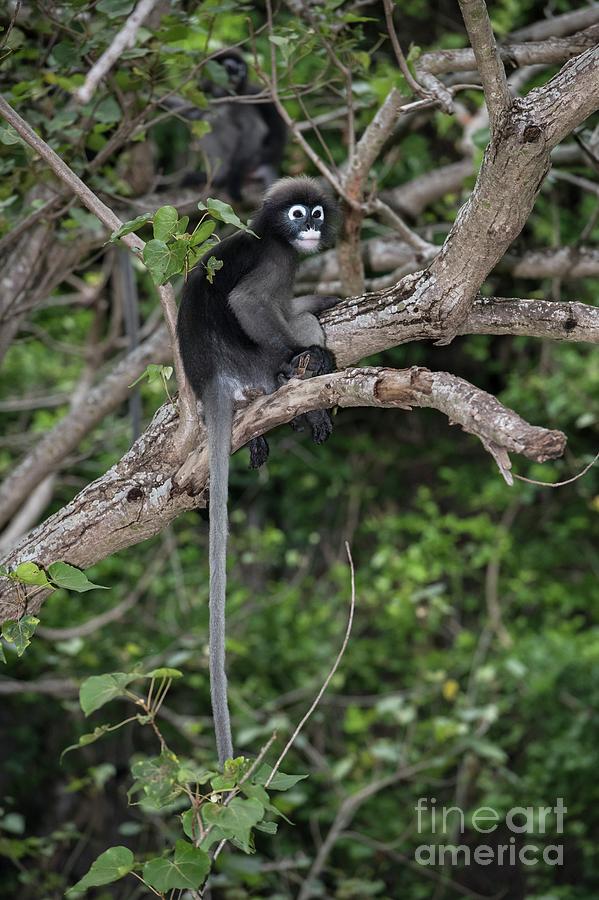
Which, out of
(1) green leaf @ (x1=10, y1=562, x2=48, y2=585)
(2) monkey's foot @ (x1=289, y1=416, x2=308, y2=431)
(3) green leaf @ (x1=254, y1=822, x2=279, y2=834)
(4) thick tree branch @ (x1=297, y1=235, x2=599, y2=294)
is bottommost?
(4) thick tree branch @ (x1=297, y1=235, x2=599, y2=294)

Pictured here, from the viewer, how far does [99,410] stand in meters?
4.05

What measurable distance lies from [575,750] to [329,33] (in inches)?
154

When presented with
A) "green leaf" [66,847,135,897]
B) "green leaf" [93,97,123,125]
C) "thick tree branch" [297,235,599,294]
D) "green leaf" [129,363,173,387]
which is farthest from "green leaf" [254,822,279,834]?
"green leaf" [93,97,123,125]

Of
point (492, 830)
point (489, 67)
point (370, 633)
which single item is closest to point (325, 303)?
point (489, 67)

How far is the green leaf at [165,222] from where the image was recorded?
2.04 metres

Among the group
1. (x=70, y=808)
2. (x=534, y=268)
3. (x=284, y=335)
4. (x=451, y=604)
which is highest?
(x=284, y=335)

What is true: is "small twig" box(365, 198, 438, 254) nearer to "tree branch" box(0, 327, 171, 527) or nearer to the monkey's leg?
the monkey's leg

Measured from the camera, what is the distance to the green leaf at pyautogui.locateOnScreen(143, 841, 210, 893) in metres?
1.97

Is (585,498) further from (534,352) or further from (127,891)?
(127,891)

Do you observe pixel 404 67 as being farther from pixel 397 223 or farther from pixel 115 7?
pixel 115 7

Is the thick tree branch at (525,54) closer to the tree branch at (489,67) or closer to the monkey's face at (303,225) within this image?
the monkey's face at (303,225)

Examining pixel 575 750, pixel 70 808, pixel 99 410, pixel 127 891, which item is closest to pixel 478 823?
pixel 575 750

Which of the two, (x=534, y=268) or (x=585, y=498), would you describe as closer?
(x=534, y=268)

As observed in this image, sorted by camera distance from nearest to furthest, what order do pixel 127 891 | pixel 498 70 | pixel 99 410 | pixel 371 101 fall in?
pixel 498 70, pixel 371 101, pixel 99 410, pixel 127 891
